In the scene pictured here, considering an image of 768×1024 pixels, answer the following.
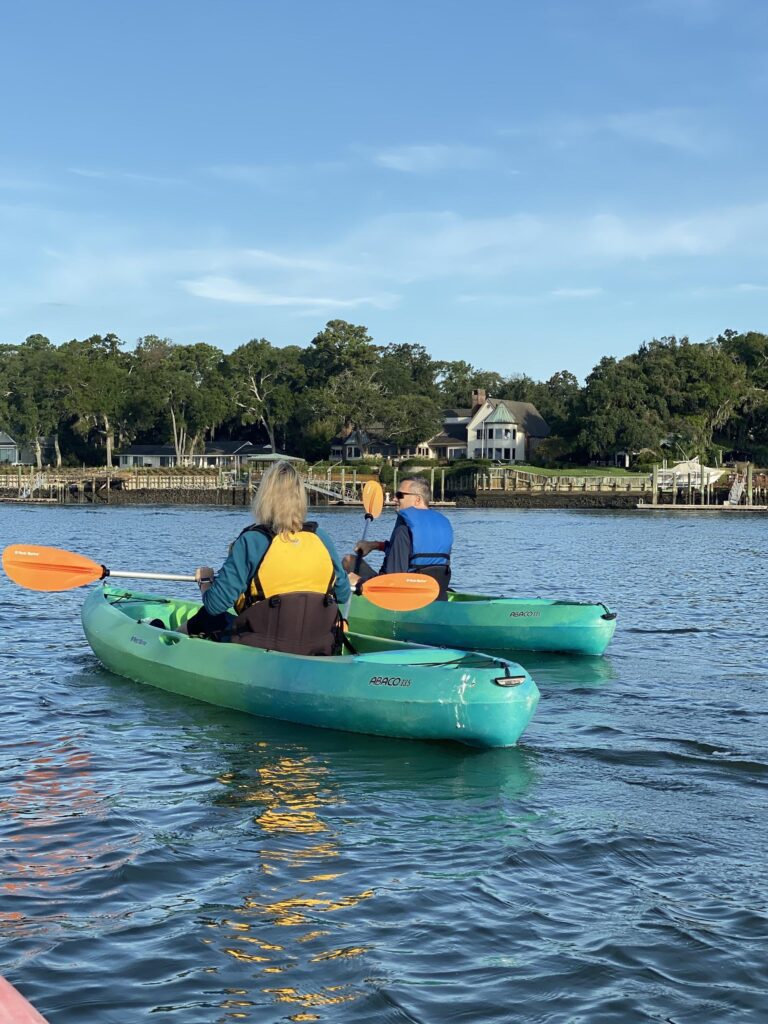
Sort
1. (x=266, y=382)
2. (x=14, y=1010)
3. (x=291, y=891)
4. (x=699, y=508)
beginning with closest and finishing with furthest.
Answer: (x=14, y=1010) < (x=291, y=891) < (x=699, y=508) < (x=266, y=382)

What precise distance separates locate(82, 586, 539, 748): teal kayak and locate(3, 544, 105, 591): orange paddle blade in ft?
3.80

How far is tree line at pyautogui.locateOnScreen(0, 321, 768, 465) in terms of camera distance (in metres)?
91.2

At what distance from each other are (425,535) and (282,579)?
4.07m

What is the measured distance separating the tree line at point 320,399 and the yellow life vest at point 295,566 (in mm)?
80599

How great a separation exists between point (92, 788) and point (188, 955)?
3.02 m

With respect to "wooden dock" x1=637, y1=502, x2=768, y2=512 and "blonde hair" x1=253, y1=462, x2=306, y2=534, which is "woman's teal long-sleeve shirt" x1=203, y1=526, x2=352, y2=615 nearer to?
"blonde hair" x1=253, y1=462, x2=306, y2=534

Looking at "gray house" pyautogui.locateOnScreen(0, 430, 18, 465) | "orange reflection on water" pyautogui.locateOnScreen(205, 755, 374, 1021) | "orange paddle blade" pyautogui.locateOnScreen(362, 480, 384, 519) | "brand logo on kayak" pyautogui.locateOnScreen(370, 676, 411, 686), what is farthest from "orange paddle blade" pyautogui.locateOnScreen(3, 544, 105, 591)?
"gray house" pyautogui.locateOnScreen(0, 430, 18, 465)

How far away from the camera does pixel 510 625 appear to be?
14023 millimetres

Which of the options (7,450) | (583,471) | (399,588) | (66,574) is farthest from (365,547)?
(7,450)

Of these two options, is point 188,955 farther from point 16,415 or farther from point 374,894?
point 16,415

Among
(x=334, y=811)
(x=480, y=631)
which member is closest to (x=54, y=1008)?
(x=334, y=811)

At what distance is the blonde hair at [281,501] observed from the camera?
889 cm

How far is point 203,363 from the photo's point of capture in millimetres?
110812

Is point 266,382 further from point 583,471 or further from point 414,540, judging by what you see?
point 414,540
